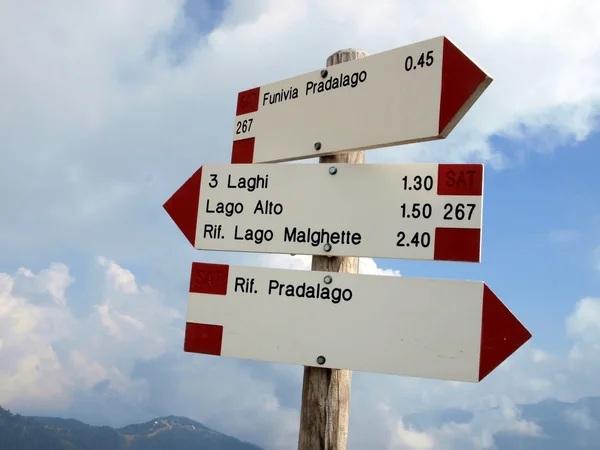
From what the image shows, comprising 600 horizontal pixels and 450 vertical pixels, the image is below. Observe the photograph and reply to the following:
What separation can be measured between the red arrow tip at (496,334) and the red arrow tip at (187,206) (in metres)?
1.52

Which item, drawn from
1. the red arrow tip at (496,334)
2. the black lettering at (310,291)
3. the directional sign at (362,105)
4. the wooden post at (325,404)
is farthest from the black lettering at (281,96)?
the red arrow tip at (496,334)

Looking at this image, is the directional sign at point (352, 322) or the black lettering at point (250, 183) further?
the black lettering at point (250, 183)

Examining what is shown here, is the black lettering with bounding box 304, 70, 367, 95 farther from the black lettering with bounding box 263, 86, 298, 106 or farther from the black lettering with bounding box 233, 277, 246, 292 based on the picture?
the black lettering with bounding box 233, 277, 246, 292

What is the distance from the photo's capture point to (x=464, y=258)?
7.70 ft

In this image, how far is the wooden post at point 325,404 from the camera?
258cm

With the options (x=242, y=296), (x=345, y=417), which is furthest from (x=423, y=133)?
(x=345, y=417)

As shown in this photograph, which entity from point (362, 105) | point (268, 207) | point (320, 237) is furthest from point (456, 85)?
point (268, 207)

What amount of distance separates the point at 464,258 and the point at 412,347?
0.45 m

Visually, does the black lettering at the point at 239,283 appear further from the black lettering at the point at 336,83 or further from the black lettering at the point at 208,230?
the black lettering at the point at 336,83

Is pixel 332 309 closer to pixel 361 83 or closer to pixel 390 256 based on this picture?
pixel 390 256

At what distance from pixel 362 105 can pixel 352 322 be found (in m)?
1.04

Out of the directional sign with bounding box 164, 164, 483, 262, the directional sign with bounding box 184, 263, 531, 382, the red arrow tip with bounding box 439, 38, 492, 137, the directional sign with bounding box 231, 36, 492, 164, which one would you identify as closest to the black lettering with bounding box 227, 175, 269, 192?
the directional sign with bounding box 164, 164, 483, 262

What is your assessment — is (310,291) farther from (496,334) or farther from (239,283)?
(496,334)

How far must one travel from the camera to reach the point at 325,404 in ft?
8.46
